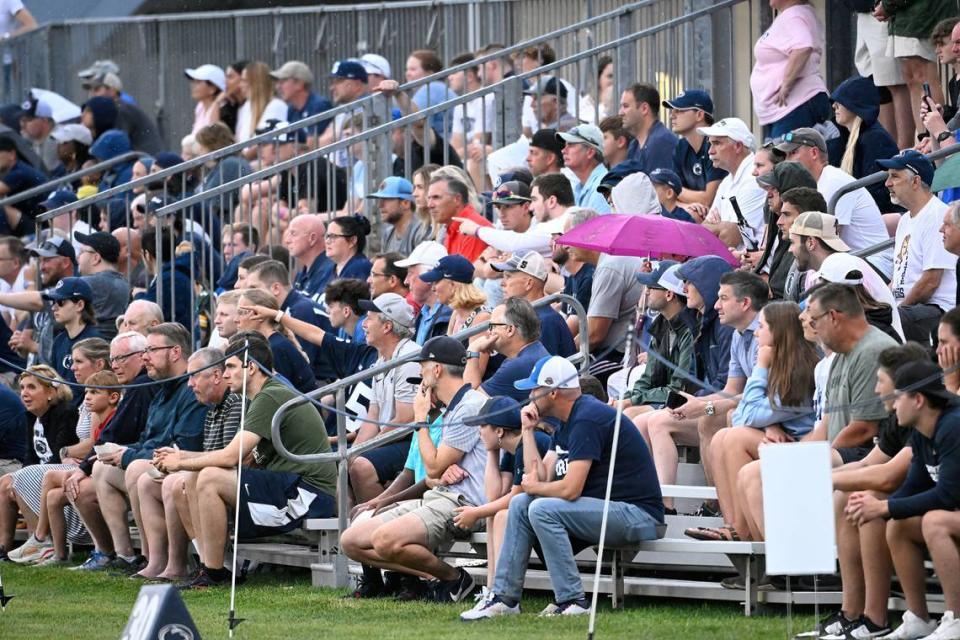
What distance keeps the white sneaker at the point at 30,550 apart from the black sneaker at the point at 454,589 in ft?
13.9

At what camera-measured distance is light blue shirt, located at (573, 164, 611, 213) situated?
14.5m

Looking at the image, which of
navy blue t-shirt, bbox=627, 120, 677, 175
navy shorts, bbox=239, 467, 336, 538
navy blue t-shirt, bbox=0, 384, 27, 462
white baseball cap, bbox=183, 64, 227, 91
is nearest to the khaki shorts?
navy shorts, bbox=239, 467, 336, 538

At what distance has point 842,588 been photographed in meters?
9.91

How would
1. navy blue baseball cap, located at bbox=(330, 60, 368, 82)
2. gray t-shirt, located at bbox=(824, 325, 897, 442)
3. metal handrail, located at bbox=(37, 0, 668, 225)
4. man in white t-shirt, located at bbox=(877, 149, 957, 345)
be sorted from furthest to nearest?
navy blue baseball cap, located at bbox=(330, 60, 368, 82) → metal handrail, located at bbox=(37, 0, 668, 225) → man in white t-shirt, located at bbox=(877, 149, 957, 345) → gray t-shirt, located at bbox=(824, 325, 897, 442)

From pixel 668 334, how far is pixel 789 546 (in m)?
3.64

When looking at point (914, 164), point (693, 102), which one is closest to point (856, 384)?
point (914, 164)

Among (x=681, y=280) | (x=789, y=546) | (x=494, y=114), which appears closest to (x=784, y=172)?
(x=681, y=280)

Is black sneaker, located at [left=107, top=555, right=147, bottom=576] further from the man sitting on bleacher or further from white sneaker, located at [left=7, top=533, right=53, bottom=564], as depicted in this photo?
the man sitting on bleacher

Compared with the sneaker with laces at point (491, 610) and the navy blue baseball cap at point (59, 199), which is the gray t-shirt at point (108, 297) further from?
the sneaker with laces at point (491, 610)

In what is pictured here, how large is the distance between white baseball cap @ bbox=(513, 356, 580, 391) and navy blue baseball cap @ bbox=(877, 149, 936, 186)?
2.48 m

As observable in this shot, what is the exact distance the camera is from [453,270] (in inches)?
509

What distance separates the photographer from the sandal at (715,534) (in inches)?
409

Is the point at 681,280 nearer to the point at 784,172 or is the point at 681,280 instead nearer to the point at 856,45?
the point at 784,172

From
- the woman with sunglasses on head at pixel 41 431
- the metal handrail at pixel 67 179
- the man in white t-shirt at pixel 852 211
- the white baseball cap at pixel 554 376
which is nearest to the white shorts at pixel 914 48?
the man in white t-shirt at pixel 852 211
